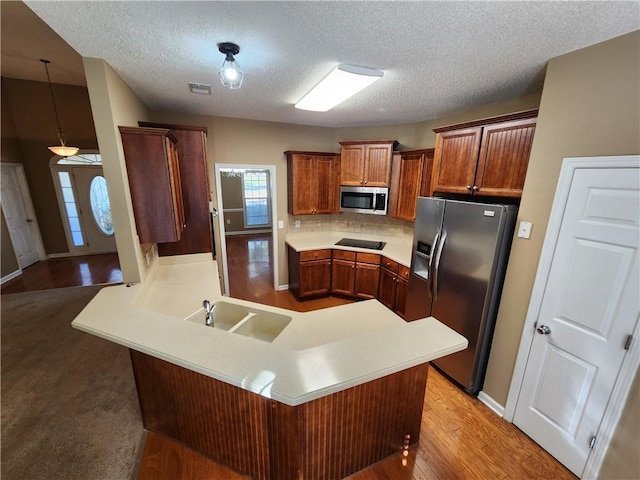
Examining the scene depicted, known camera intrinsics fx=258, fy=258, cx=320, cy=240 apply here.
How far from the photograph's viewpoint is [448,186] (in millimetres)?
2582

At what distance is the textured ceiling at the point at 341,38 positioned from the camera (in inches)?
49.5

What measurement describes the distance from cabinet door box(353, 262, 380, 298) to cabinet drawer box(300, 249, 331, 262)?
0.49 metres

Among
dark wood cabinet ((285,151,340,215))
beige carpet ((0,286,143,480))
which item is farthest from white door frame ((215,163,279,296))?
beige carpet ((0,286,143,480))

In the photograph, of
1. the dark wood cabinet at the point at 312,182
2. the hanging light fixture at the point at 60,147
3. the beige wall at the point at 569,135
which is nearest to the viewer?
the beige wall at the point at 569,135

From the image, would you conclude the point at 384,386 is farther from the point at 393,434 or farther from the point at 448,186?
the point at 448,186

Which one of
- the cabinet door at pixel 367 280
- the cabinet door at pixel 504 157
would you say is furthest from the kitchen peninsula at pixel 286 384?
the cabinet door at pixel 367 280

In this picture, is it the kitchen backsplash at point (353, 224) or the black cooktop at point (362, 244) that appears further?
the kitchen backsplash at point (353, 224)

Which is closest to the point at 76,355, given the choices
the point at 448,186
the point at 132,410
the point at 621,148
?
the point at 132,410

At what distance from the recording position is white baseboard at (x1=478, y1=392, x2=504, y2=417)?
2117mm

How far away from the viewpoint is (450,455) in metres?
1.79

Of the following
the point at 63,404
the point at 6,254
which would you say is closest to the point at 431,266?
the point at 63,404

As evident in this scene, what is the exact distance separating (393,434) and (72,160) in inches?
287

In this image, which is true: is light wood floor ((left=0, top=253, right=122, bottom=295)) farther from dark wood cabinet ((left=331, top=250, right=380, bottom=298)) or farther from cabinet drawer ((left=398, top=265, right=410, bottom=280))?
cabinet drawer ((left=398, top=265, right=410, bottom=280))

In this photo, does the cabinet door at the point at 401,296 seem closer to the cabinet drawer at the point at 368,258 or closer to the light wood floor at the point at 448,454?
the cabinet drawer at the point at 368,258
